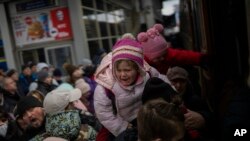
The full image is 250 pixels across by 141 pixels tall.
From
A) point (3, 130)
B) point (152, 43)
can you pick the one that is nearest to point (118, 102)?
point (152, 43)

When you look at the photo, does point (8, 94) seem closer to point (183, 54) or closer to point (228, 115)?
point (183, 54)

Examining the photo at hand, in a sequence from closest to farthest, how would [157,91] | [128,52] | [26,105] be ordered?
[157,91] → [128,52] → [26,105]

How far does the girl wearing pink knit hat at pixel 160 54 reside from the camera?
99.3 inches

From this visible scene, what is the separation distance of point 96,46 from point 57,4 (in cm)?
182

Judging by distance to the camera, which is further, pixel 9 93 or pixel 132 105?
pixel 9 93

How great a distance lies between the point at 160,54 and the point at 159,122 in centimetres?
117

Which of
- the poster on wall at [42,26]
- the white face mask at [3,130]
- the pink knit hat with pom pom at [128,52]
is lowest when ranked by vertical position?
the white face mask at [3,130]

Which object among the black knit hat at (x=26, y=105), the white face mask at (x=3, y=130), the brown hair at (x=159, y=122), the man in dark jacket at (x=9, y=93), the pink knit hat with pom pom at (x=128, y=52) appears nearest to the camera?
the brown hair at (x=159, y=122)

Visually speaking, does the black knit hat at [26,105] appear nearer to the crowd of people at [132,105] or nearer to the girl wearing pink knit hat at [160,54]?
the crowd of people at [132,105]

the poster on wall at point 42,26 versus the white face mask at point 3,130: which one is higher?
the poster on wall at point 42,26

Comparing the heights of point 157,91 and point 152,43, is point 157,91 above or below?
below

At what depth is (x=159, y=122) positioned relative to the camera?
1442 mm

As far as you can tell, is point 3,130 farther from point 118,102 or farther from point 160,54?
point 160,54

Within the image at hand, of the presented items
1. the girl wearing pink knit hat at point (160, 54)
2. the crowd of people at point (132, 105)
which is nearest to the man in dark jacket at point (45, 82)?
the crowd of people at point (132, 105)
